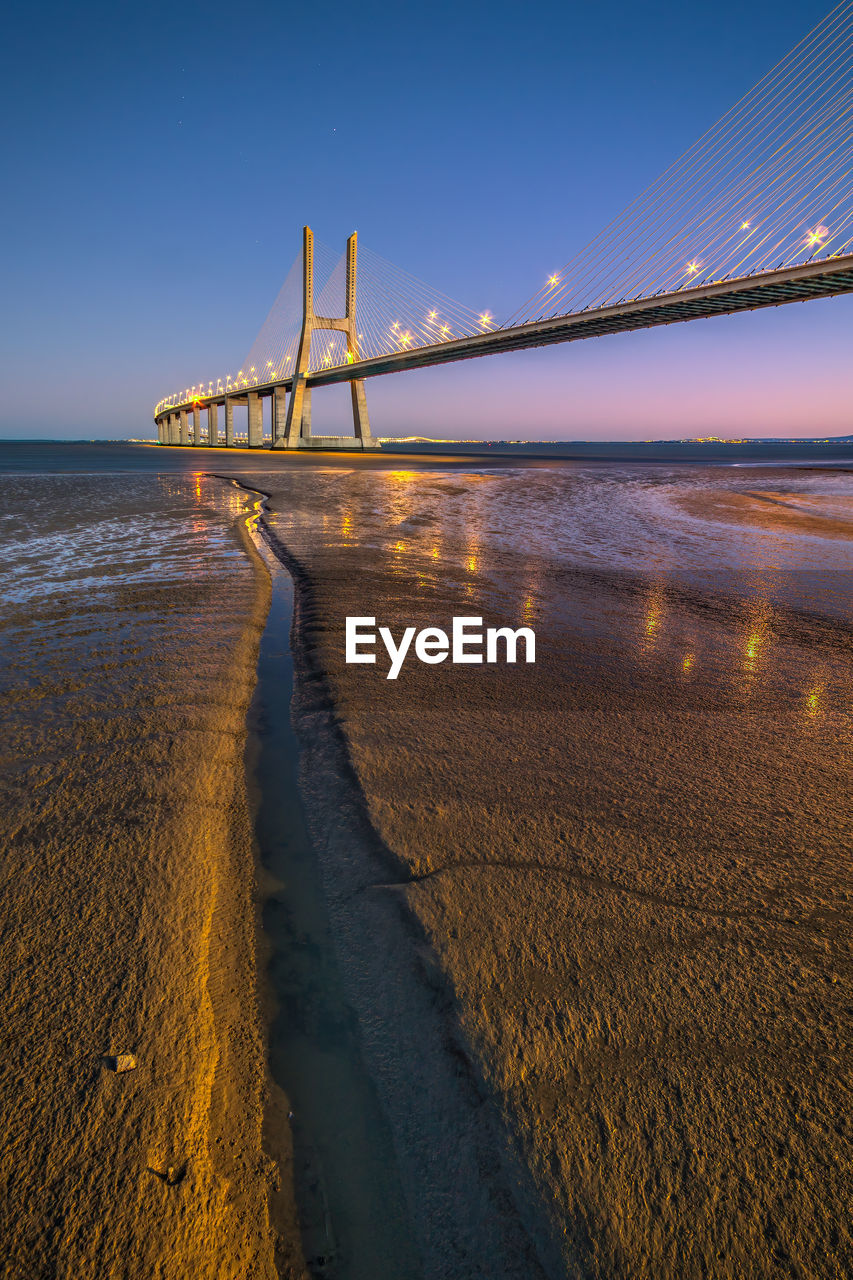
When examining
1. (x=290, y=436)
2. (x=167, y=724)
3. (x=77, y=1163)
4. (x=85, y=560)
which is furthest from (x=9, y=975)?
(x=290, y=436)

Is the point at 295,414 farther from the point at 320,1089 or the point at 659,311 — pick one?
the point at 320,1089

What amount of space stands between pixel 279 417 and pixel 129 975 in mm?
71441

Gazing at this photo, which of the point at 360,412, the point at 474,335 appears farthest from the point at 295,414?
the point at 474,335

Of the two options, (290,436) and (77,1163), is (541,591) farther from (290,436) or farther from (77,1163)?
(290,436)

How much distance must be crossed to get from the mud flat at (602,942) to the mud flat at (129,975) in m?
0.31

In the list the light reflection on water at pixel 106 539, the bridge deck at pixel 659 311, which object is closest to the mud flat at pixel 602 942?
the light reflection on water at pixel 106 539

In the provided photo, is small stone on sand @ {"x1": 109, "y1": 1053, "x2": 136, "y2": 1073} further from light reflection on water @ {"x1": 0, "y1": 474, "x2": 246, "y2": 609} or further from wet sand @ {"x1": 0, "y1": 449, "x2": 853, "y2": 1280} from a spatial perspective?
light reflection on water @ {"x1": 0, "y1": 474, "x2": 246, "y2": 609}

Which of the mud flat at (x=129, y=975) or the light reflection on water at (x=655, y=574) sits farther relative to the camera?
the light reflection on water at (x=655, y=574)

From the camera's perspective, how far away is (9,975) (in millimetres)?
1478

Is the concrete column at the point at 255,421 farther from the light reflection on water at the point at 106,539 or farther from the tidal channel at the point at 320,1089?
the tidal channel at the point at 320,1089

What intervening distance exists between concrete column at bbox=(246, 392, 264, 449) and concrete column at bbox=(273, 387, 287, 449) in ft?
9.68

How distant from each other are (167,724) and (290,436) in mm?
59611

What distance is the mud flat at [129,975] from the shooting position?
103cm

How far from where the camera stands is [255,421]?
68000mm
